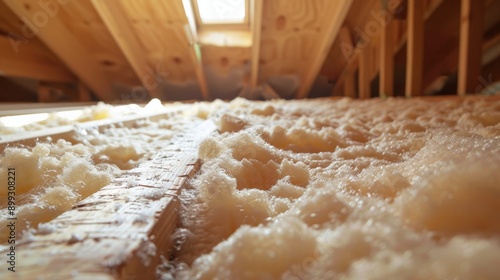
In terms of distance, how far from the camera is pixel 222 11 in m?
3.57

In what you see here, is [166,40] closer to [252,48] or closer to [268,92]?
[252,48]

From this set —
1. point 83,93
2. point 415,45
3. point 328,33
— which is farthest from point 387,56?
point 83,93

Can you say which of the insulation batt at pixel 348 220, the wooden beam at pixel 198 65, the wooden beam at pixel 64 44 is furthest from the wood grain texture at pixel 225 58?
the insulation batt at pixel 348 220

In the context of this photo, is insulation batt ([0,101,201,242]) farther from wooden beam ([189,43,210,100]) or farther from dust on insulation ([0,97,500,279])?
wooden beam ([189,43,210,100])

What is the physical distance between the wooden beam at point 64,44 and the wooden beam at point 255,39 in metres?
1.96

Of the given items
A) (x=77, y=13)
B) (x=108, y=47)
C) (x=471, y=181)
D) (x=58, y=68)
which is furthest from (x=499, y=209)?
(x=58, y=68)

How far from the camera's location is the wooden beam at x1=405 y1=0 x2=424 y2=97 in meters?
2.67

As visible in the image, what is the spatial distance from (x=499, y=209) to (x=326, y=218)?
26 cm

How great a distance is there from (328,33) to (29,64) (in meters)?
3.28

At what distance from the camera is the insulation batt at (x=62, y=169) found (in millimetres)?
781

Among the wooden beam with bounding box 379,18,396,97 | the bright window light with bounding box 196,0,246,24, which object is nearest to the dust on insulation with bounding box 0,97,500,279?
the wooden beam with bounding box 379,18,396,97

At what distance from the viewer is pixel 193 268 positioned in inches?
20.1

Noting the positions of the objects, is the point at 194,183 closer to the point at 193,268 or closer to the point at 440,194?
the point at 193,268

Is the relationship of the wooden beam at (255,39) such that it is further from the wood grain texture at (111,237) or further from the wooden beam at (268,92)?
the wood grain texture at (111,237)
